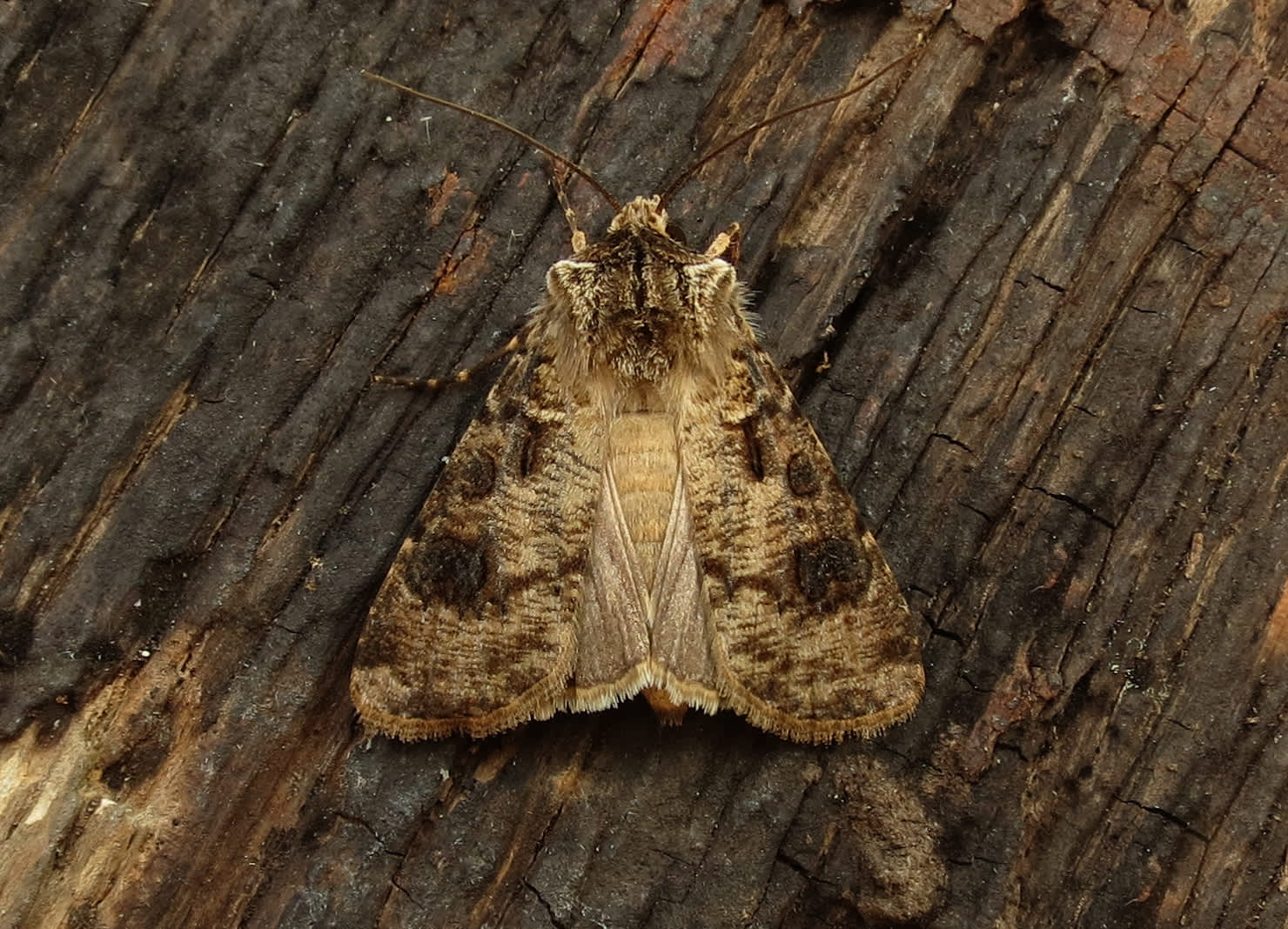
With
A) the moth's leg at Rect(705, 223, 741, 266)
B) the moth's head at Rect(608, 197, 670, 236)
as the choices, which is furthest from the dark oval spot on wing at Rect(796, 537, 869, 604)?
the moth's head at Rect(608, 197, 670, 236)

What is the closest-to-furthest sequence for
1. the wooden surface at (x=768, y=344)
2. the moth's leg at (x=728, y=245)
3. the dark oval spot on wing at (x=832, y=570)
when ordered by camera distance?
the wooden surface at (x=768, y=344) → the dark oval spot on wing at (x=832, y=570) → the moth's leg at (x=728, y=245)

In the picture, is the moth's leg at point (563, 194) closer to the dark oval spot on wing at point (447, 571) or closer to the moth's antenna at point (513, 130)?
the moth's antenna at point (513, 130)

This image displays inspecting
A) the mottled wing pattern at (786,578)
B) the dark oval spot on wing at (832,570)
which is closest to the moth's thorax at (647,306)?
the mottled wing pattern at (786,578)

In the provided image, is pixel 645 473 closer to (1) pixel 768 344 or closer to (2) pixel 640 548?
(2) pixel 640 548

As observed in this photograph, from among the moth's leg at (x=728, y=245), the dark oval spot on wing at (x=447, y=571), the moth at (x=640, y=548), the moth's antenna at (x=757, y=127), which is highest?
the moth's antenna at (x=757, y=127)

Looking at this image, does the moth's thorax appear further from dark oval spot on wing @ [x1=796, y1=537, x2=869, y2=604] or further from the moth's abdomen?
dark oval spot on wing @ [x1=796, y1=537, x2=869, y2=604]

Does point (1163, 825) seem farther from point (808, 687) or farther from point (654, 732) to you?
point (654, 732)

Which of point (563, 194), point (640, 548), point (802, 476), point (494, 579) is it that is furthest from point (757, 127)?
point (494, 579)

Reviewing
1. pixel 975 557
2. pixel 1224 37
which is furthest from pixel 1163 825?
pixel 1224 37

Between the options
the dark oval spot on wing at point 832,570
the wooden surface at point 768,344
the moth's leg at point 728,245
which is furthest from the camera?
the moth's leg at point 728,245
